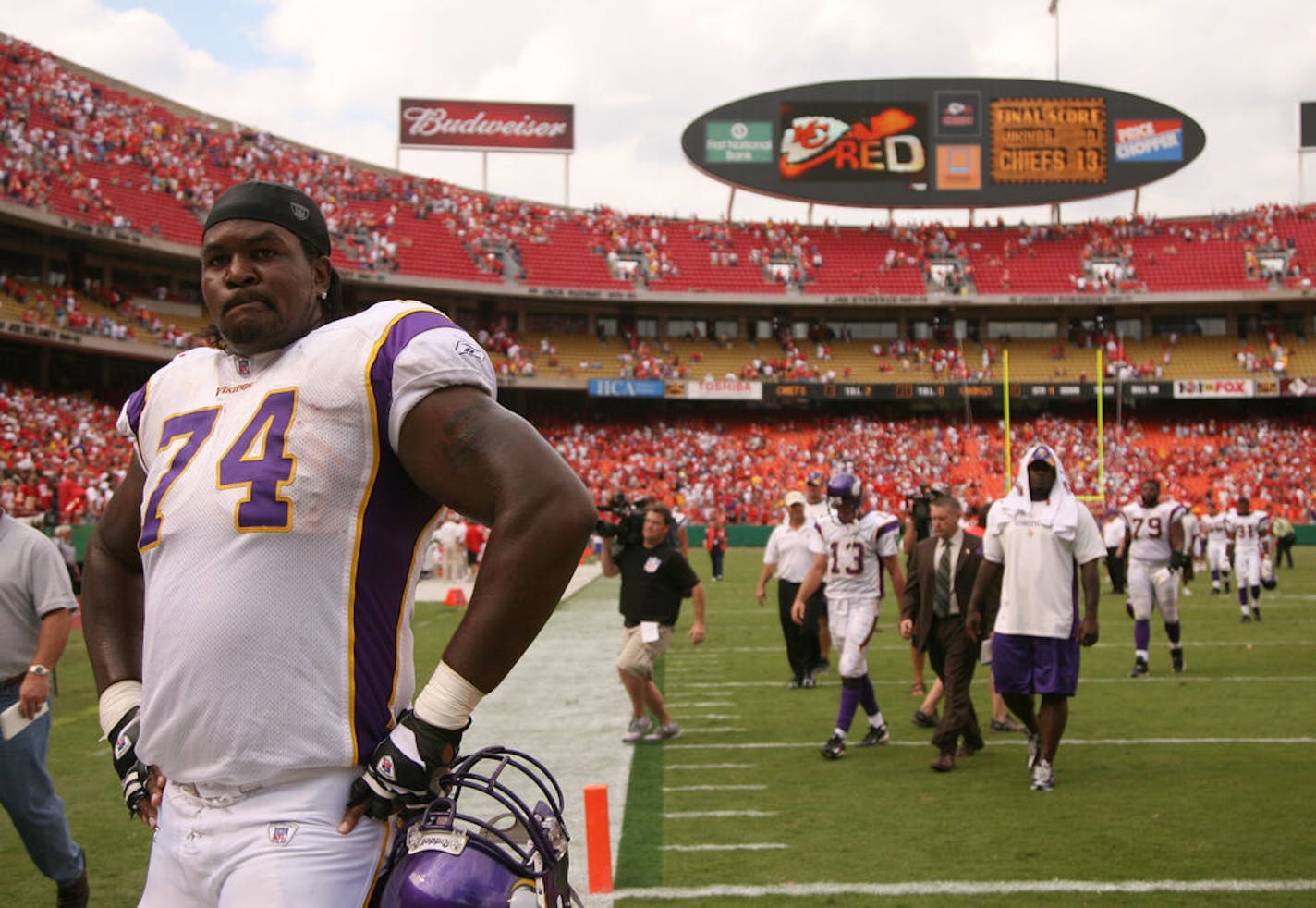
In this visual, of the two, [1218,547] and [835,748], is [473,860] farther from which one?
[1218,547]

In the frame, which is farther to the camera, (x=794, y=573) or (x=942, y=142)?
(x=942, y=142)

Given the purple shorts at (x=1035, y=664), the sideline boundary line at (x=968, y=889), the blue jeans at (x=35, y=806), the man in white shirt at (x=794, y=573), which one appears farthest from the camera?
the man in white shirt at (x=794, y=573)

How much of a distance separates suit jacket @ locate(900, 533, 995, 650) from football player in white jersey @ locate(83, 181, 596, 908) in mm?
6999

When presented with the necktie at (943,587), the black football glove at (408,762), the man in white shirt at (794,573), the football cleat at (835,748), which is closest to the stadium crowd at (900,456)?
the man in white shirt at (794,573)

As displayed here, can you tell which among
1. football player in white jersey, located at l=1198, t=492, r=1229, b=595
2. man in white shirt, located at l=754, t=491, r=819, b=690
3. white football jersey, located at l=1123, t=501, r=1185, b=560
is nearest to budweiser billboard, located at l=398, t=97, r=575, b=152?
football player in white jersey, located at l=1198, t=492, r=1229, b=595

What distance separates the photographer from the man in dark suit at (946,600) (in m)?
8.67

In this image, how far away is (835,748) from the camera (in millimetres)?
8633

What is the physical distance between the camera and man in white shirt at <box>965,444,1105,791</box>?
25.0 ft

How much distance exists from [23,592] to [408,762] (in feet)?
13.3

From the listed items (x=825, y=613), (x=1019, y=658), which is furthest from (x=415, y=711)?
(x=825, y=613)

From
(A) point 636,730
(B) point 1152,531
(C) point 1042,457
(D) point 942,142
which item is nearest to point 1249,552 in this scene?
(B) point 1152,531

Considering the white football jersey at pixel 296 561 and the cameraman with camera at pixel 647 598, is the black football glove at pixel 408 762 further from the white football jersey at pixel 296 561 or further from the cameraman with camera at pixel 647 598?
the cameraman with camera at pixel 647 598

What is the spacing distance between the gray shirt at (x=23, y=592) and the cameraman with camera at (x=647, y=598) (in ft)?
13.9

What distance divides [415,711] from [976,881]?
4.45m
